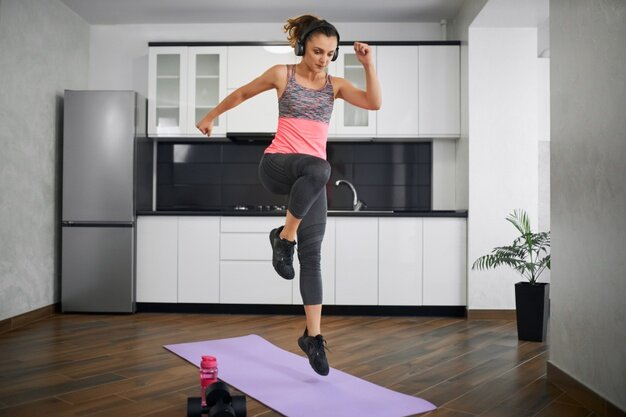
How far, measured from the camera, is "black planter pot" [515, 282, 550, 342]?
393cm

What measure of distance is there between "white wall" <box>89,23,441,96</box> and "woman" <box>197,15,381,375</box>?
3.15 metres

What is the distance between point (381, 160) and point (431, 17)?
1.36 m

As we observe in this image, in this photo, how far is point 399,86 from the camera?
518 cm

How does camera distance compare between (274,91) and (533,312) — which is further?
(274,91)

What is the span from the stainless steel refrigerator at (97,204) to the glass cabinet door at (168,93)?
12.2 inches

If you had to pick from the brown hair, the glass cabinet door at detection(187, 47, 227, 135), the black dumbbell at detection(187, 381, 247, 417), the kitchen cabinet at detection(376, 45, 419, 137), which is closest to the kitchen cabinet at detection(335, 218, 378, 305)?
the kitchen cabinet at detection(376, 45, 419, 137)

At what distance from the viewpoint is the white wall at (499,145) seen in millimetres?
4824

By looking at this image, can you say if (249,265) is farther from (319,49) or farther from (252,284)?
(319,49)

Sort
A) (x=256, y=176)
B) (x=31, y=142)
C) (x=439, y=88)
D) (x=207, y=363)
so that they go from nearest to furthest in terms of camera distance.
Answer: (x=207, y=363), (x=31, y=142), (x=439, y=88), (x=256, y=176)

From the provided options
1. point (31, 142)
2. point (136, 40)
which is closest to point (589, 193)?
point (31, 142)

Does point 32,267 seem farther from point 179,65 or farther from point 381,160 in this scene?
Result: point 381,160

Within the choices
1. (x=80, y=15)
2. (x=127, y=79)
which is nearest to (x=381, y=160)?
(x=127, y=79)

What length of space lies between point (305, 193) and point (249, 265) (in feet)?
8.87

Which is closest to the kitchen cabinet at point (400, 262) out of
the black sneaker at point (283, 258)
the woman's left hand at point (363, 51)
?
the black sneaker at point (283, 258)
